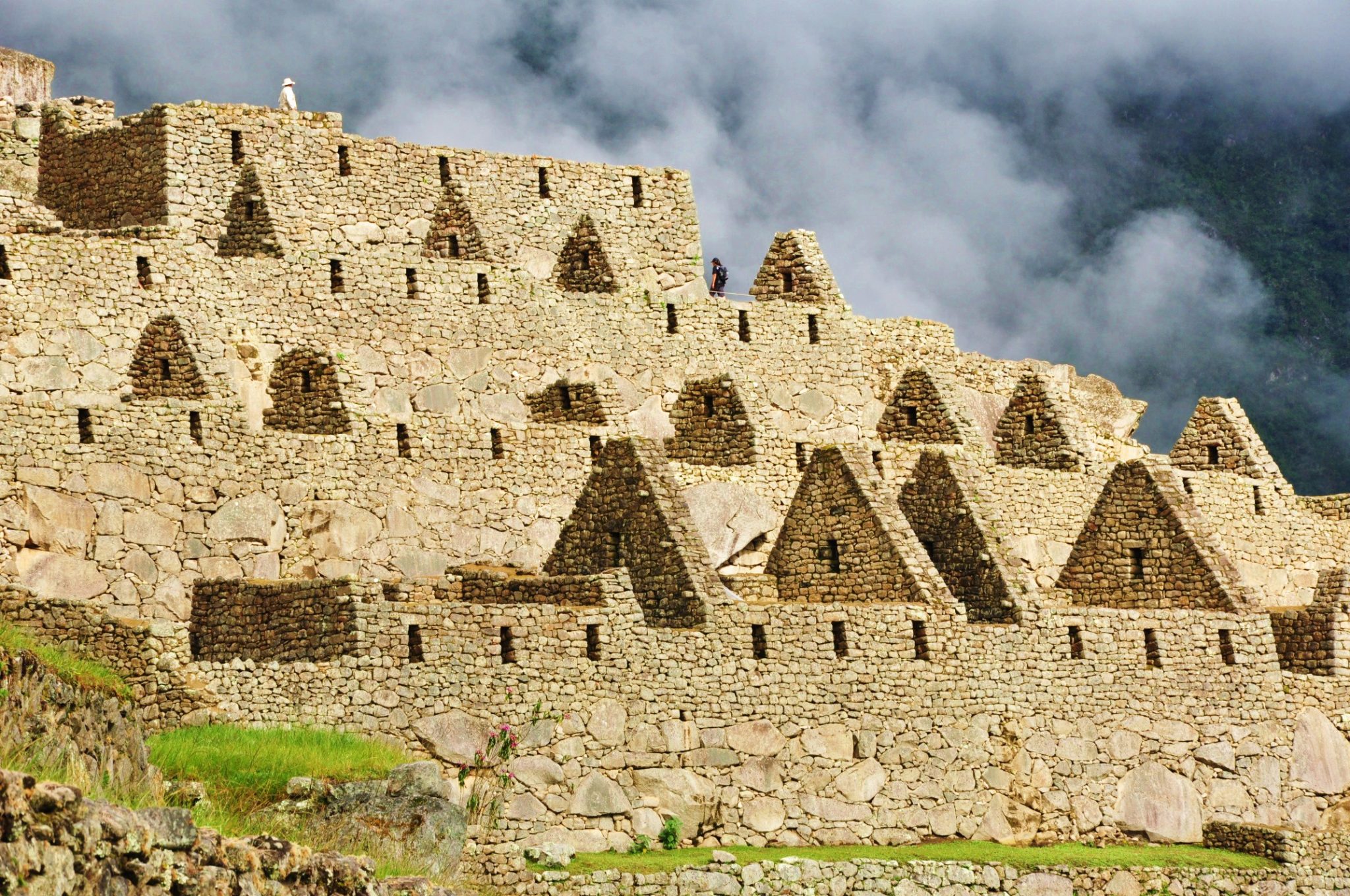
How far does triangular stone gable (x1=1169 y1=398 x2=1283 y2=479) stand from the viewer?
5225 cm

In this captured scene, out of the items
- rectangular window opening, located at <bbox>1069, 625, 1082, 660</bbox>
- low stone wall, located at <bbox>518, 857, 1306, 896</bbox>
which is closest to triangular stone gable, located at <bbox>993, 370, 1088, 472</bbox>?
rectangular window opening, located at <bbox>1069, 625, 1082, 660</bbox>

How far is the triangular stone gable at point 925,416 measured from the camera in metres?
47.9

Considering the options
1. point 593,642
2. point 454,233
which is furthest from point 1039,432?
point 593,642

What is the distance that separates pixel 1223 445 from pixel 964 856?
18.2 m

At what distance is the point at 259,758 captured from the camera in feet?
102

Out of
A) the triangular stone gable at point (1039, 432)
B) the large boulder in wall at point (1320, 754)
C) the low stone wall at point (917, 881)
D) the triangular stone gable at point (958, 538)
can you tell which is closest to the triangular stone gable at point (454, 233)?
the triangular stone gable at point (958, 538)

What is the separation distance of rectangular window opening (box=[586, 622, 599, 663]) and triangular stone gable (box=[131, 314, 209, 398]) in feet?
29.0

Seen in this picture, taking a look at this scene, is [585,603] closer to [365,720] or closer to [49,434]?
[365,720]

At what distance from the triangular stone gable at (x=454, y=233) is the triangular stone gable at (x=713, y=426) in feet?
16.0

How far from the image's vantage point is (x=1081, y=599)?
4459cm

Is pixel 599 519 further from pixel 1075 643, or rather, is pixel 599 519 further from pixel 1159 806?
pixel 1159 806

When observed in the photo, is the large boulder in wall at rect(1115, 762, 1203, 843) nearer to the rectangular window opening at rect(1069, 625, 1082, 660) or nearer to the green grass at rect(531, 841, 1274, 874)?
the green grass at rect(531, 841, 1274, 874)

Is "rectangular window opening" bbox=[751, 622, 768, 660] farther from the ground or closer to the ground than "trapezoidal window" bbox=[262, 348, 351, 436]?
closer to the ground

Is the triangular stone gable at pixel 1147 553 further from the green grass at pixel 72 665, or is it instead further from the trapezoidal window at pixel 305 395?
the green grass at pixel 72 665
